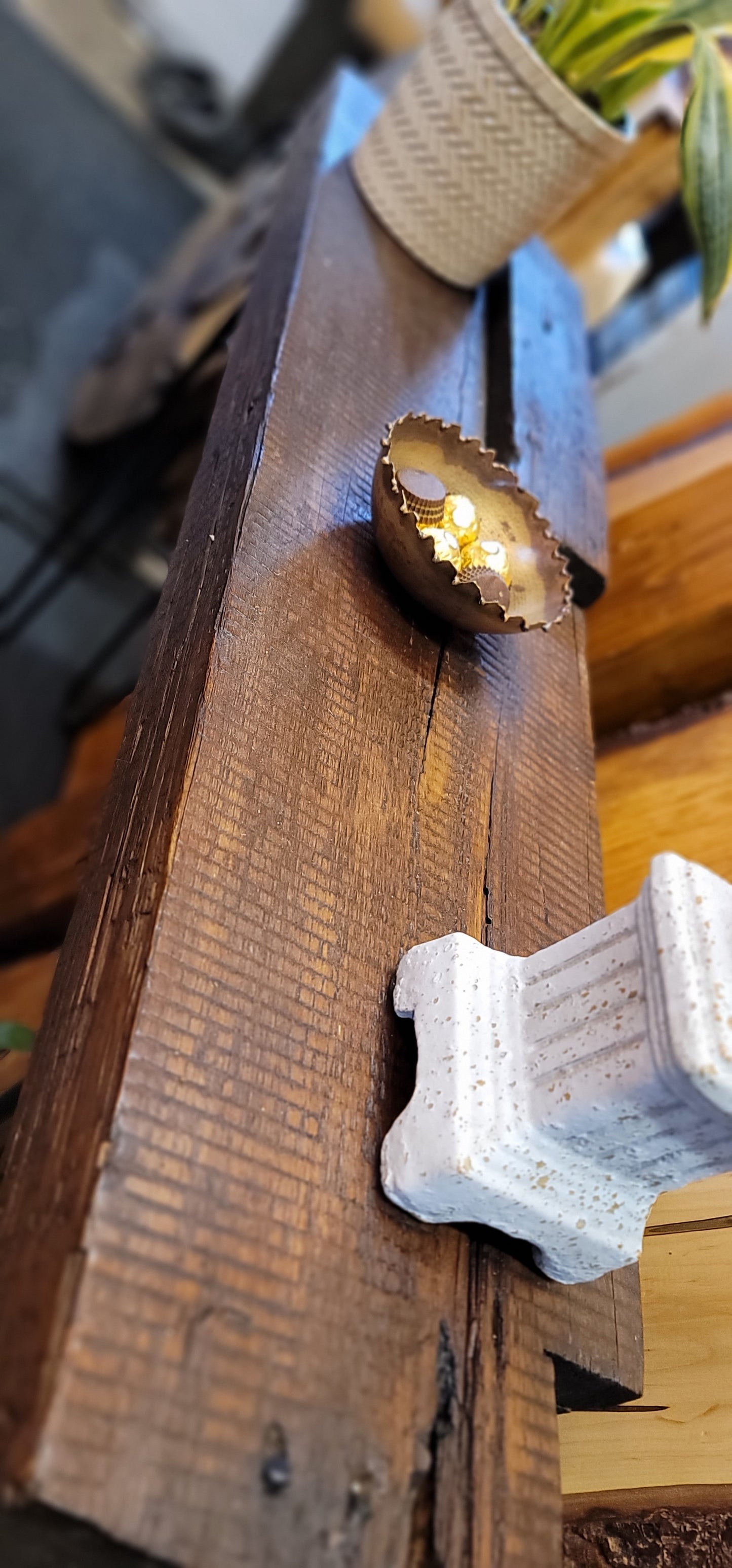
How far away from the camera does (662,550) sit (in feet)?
5.62

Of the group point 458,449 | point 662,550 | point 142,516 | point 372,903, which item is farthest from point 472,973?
point 142,516

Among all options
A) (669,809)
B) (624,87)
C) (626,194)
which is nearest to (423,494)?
(669,809)

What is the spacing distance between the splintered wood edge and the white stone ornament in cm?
36

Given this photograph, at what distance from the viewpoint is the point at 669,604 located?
5.31 feet

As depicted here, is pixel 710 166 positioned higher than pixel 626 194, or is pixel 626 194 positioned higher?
pixel 626 194

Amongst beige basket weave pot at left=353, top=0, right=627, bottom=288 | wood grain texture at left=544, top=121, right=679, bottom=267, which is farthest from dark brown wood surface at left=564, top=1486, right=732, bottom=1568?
wood grain texture at left=544, top=121, right=679, bottom=267

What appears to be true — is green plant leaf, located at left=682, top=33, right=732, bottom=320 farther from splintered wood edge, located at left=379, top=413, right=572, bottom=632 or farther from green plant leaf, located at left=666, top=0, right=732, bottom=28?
splintered wood edge, located at left=379, top=413, right=572, bottom=632

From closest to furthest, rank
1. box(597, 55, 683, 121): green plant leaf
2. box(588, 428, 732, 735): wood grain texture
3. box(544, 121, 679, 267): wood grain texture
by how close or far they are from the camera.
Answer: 1. box(597, 55, 683, 121): green plant leaf
2. box(588, 428, 732, 735): wood grain texture
3. box(544, 121, 679, 267): wood grain texture

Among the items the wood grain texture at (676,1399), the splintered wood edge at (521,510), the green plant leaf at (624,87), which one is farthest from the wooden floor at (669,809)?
the green plant leaf at (624,87)

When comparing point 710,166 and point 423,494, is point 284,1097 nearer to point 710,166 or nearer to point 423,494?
point 423,494

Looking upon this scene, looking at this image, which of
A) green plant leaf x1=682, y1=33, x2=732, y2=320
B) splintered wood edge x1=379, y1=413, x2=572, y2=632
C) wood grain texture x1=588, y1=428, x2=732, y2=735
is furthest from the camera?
wood grain texture x1=588, y1=428, x2=732, y2=735

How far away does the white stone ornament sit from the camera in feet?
2.23

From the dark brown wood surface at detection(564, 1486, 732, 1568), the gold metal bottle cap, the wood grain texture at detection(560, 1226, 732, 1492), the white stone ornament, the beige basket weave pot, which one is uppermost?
the beige basket weave pot

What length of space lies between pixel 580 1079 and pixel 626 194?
1.88 meters
